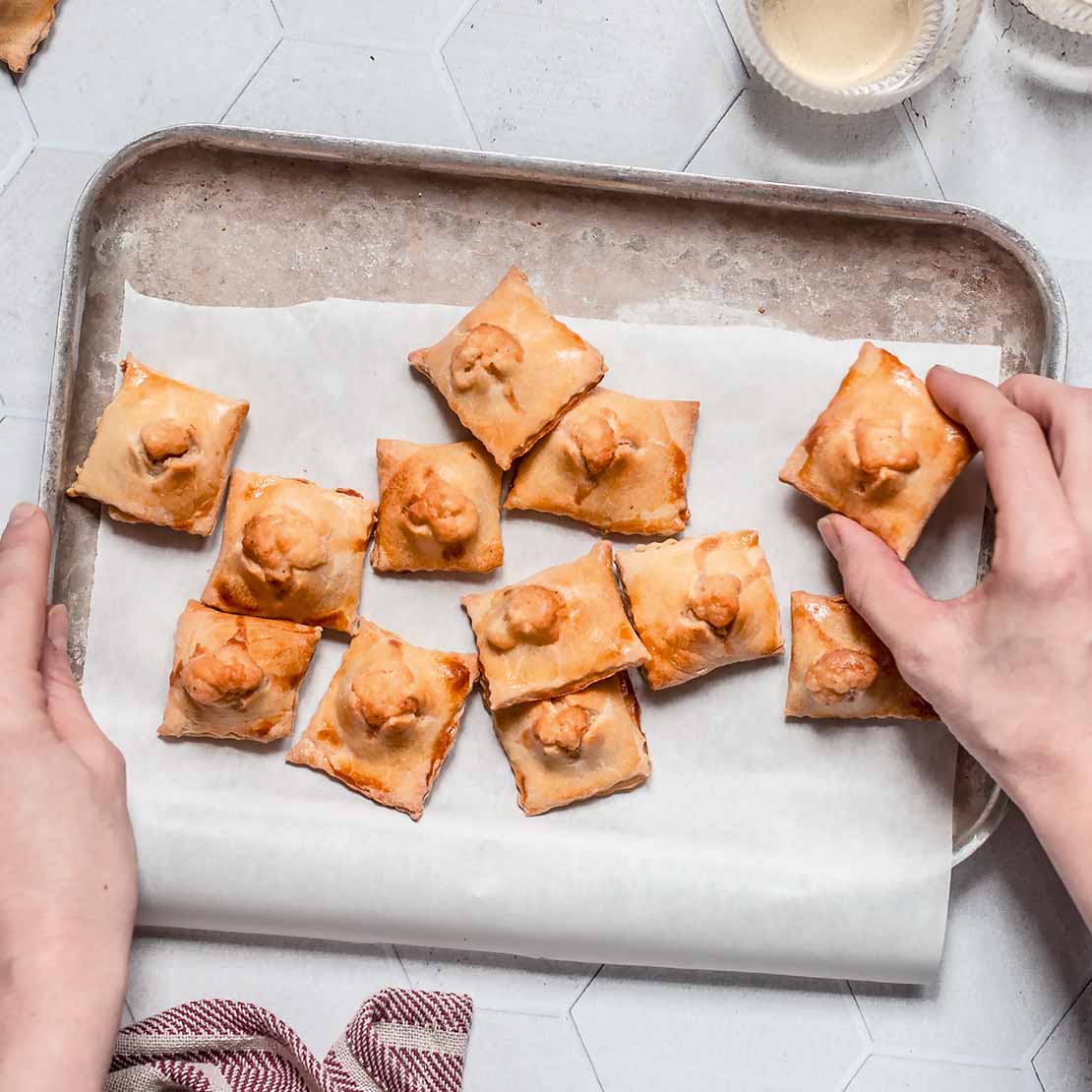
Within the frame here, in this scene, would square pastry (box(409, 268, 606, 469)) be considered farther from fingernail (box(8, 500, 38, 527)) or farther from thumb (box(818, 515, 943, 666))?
fingernail (box(8, 500, 38, 527))

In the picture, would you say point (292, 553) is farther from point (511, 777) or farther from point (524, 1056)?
point (524, 1056)

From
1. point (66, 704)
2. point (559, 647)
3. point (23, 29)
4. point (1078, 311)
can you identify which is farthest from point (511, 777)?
point (23, 29)

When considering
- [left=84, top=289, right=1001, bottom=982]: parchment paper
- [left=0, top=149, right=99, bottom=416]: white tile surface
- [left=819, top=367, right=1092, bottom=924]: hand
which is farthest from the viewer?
[left=0, top=149, right=99, bottom=416]: white tile surface

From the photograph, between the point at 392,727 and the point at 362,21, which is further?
the point at 362,21

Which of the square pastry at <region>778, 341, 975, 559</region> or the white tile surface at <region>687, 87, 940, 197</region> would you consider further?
the white tile surface at <region>687, 87, 940, 197</region>

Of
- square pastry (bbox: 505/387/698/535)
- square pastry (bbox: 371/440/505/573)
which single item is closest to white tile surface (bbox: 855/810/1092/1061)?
square pastry (bbox: 505/387/698/535)

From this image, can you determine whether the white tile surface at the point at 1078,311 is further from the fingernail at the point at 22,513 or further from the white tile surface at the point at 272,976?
the fingernail at the point at 22,513
